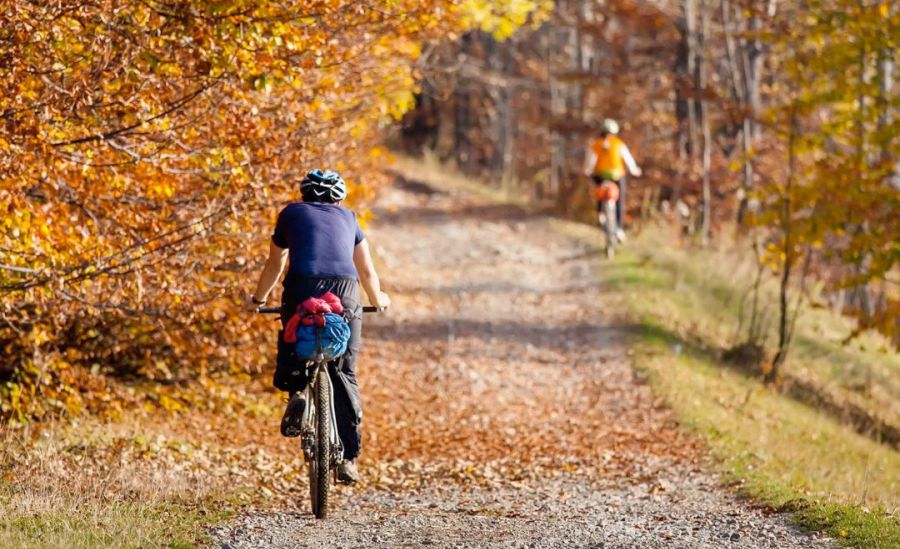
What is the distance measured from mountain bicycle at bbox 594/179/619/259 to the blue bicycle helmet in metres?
12.1

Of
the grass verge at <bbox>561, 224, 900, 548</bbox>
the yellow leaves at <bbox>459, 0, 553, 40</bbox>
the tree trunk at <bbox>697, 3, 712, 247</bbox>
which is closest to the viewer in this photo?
the grass verge at <bbox>561, 224, 900, 548</bbox>

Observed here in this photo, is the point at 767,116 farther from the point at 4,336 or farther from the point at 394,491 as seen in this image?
the point at 4,336

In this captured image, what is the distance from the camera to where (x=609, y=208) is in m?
19.4

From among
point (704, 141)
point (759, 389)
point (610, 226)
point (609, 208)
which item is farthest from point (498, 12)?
point (704, 141)

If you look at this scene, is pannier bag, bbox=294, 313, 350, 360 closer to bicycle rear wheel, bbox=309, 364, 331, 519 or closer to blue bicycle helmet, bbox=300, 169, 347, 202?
bicycle rear wheel, bbox=309, 364, 331, 519

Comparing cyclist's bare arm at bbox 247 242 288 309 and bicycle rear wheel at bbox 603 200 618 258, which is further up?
cyclist's bare arm at bbox 247 242 288 309

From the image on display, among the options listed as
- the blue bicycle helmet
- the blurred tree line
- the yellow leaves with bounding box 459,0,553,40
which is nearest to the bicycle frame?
the blue bicycle helmet

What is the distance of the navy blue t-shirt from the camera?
7164 mm

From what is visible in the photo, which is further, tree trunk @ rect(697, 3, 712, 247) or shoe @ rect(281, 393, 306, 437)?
tree trunk @ rect(697, 3, 712, 247)

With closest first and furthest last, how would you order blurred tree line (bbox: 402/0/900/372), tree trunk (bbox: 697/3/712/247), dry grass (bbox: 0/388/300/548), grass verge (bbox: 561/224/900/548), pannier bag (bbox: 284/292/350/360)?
dry grass (bbox: 0/388/300/548) < pannier bag (bbox: 284/292/350/360) < grass verge (bbox: 561/224/900/548) < blurred tree line (bbox: 402/0/900/372) < tree trunk (bbox: 697/3/712/247)

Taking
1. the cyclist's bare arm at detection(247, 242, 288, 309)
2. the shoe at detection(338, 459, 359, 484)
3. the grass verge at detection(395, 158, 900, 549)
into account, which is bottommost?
the grass verge at detection(395, 158, 900, 549)

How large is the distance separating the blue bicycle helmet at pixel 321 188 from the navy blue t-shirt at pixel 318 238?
0.06 metres

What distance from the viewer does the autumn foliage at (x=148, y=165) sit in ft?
25.0

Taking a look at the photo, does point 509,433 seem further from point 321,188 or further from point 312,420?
point 321,188
